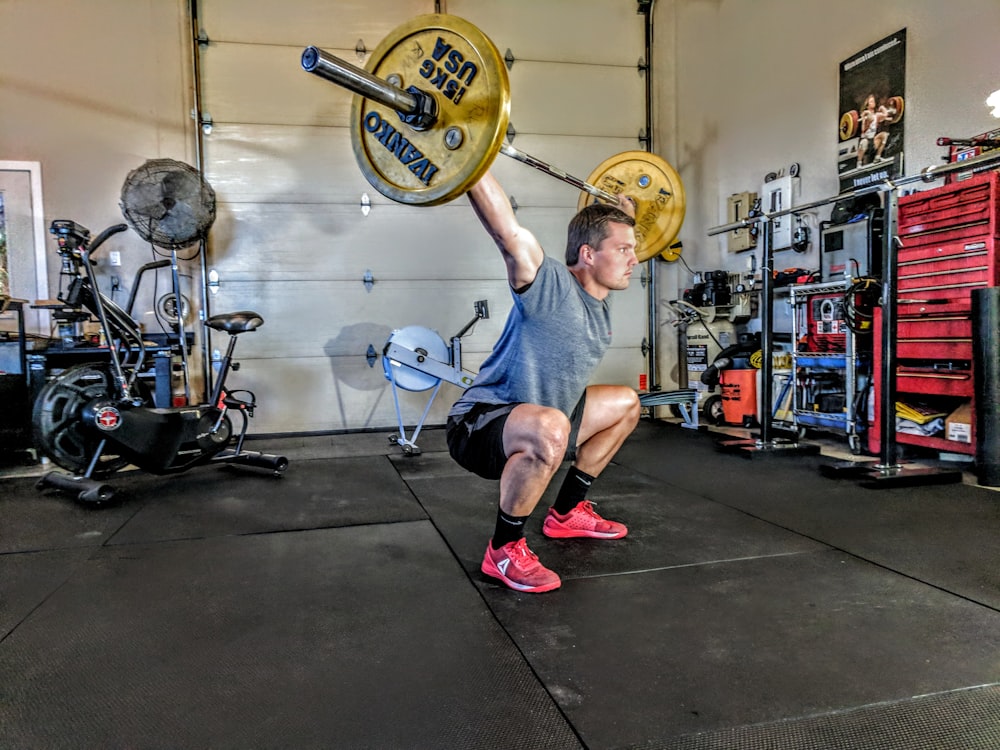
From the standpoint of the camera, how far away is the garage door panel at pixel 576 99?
5305 millimetres

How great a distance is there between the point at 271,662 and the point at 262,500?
A: 157cm

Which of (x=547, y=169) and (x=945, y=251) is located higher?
(x=547, y=169)

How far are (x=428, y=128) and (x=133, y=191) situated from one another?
3.31m

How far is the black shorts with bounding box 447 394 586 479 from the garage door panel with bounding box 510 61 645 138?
4079 millimetres

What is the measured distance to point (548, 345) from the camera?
1.75 meters

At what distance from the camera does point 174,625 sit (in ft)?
4.82

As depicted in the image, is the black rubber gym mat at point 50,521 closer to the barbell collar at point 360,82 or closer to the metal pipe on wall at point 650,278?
the barbell collar at point 360,82

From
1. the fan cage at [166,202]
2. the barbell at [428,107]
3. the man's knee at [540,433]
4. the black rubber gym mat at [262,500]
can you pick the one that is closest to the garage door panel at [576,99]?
the fan cage at [166,202]

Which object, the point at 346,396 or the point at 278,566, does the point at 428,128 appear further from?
the point at 346,396

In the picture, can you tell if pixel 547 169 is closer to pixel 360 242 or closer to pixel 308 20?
pixel 360 242

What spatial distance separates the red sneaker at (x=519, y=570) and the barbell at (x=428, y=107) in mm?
935

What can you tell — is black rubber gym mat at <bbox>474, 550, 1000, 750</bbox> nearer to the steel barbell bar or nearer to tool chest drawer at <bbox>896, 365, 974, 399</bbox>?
the steel barbell bar

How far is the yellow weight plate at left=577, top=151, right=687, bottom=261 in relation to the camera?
2.84 metres

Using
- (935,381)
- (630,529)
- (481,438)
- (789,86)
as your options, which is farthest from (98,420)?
(789,86)
